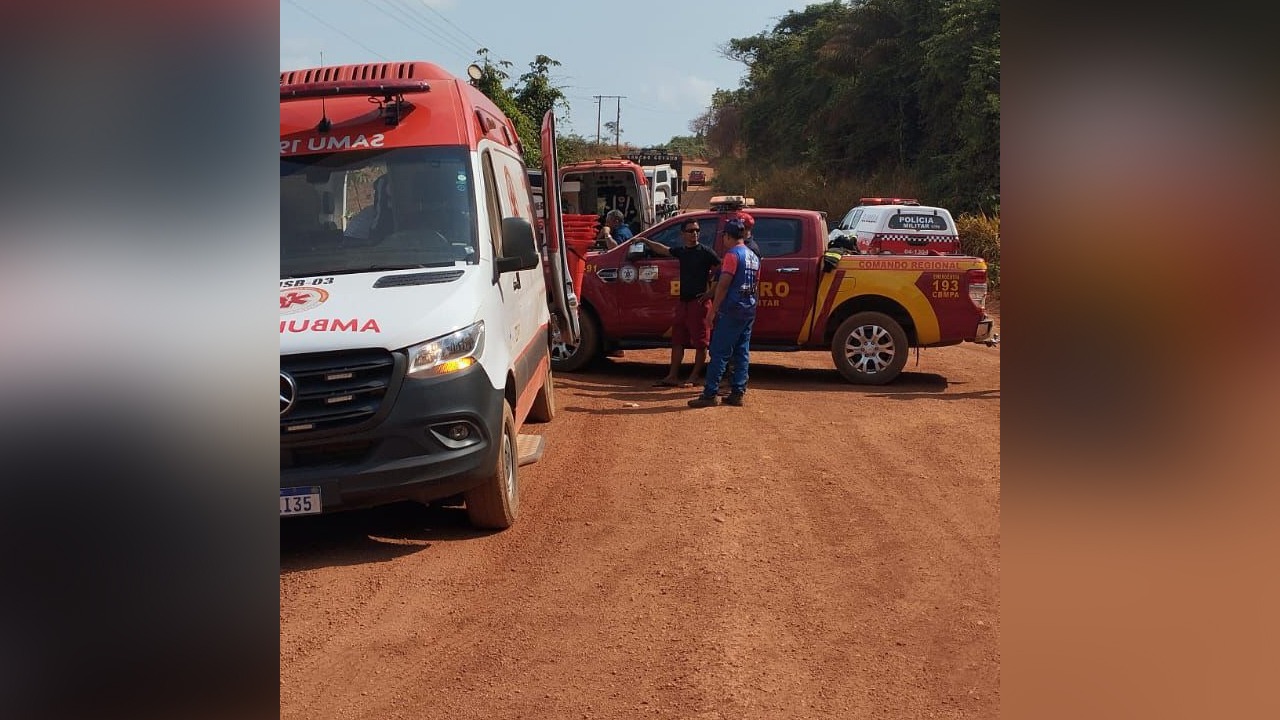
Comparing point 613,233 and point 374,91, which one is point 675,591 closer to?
point 374,91

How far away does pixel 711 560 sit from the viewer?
5422 millimetres

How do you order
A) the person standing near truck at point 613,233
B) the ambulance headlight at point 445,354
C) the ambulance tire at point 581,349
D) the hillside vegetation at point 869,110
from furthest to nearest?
the hillside vegetation at point 869,110 → the person standing near truck at point 613,233 → the ambulance tire at point 581,349 → the ambulance headlight at point 445,354

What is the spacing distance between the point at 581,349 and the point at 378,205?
5.84 meters

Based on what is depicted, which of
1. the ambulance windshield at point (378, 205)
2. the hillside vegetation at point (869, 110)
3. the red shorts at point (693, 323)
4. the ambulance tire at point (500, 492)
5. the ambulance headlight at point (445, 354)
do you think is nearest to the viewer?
the ambulance headlight at point (445, 354)

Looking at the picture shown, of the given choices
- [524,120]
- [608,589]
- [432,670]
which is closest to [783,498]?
[608,589]

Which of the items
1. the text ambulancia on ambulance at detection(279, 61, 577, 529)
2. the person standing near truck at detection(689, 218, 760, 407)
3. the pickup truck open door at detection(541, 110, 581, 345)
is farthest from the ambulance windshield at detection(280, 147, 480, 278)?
the person standing near truck at detection(689, 218, 760, 407)

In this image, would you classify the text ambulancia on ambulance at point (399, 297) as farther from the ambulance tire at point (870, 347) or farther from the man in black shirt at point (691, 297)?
the ambulance tire at point (870, 347)

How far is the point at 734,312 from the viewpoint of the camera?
31.5 feet

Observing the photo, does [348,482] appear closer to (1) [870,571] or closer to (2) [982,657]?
(1) [870,571]

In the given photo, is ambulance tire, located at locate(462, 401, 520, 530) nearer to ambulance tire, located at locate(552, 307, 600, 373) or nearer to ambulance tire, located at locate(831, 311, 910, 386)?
ambulance tire, located at locate(552, 307, 600, 373)

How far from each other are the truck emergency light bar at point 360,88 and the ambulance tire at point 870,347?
233 inches

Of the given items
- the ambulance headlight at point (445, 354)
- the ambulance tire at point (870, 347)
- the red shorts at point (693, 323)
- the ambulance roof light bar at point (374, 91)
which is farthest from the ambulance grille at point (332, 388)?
the ambulance tire at point (870, 347)

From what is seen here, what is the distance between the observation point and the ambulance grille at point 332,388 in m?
5.12
